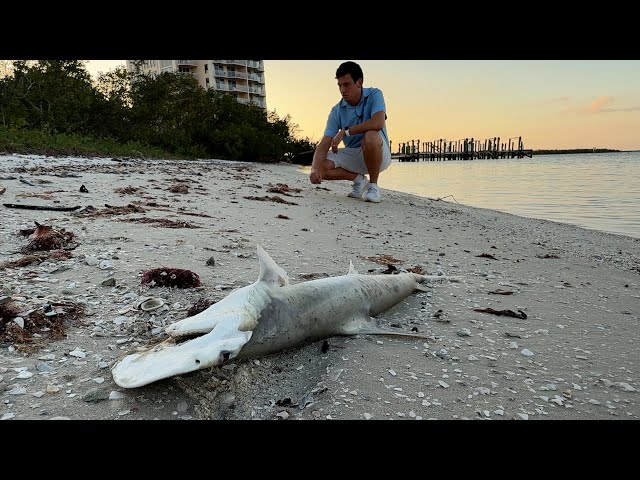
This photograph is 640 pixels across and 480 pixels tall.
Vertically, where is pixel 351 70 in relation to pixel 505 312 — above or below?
above

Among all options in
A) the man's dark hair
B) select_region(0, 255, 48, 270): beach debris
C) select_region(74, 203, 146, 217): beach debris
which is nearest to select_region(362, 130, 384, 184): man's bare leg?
the man's dark hair

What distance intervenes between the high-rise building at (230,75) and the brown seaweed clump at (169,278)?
81549 mm

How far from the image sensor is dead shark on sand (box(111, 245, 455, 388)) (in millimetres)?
1980

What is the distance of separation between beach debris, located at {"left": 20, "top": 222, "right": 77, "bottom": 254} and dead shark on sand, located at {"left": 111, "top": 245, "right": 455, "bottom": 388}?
2222 mm

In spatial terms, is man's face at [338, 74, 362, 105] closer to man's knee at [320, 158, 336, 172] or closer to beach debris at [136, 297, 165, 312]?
man's knee at [320, 158, 336, 172]

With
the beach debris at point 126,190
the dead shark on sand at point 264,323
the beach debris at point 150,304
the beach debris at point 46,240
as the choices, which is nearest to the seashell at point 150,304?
the beach debris at point 150,304

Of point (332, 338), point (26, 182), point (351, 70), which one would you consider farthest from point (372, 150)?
point (332, 338)

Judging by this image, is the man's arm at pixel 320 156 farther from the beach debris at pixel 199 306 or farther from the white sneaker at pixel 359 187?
the beach debris at pixel 199 306

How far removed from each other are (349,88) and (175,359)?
7.62m

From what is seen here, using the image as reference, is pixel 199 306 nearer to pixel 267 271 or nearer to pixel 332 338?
pixel 267 271

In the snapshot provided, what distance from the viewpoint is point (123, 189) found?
26.1 feet

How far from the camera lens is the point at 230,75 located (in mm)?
83938
